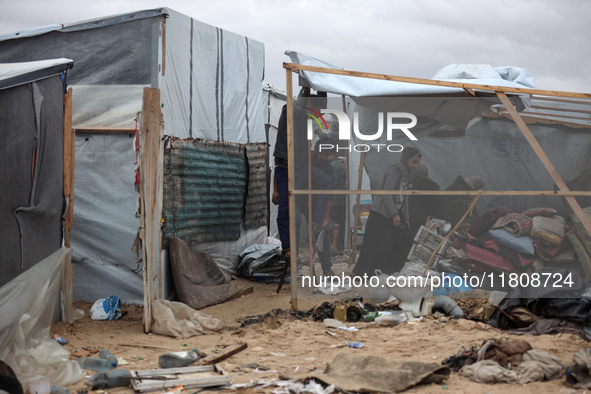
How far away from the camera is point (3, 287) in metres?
5.30

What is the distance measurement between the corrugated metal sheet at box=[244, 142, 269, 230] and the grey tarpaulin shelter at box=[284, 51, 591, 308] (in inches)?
112

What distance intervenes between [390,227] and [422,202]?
0.46 meters

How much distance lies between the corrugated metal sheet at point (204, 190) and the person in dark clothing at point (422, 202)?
2984 millimetres

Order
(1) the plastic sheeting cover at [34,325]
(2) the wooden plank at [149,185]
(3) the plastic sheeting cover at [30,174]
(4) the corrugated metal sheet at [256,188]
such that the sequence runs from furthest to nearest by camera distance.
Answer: (4) the corrugated metal sheet at [256,188]
(2) the wooden plank at [149,185]
(3) the plastic sheeting cover at [30,174]
(1) the plastic sheeting cover at [34,325]

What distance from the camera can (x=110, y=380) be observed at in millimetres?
4438

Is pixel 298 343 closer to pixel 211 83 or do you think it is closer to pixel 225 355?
pixel 225 355

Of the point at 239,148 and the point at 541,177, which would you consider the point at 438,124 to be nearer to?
the point at 541,177

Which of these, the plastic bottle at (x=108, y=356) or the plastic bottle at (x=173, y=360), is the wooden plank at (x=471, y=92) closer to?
the plastic bottle at (x=173, y=360)

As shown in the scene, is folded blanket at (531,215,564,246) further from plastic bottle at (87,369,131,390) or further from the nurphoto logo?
plastic bottle at (87,369,131,390)

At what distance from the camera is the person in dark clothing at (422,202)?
694cm

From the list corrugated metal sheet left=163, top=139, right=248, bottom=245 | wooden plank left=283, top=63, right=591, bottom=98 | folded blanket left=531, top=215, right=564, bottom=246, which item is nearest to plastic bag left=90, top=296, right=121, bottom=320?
corrugated metal sheet left=163, top=139, right=248, bottom=245

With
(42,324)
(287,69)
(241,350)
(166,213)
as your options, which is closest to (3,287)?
(42,324)

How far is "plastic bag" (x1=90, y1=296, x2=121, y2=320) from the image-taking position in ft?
22.4

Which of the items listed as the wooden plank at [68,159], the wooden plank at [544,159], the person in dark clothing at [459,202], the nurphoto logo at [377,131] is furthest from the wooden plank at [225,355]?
the wooden plank at [544,159]
